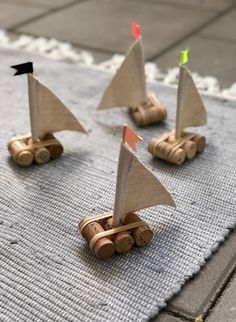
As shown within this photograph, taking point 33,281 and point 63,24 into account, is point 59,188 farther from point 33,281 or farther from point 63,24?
point 63,24

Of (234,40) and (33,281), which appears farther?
(234,40)

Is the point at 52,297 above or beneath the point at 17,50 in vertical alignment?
beneath

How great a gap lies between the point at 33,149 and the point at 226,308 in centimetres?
46

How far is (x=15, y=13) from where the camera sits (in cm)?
192

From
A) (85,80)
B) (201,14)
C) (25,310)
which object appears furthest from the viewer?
(201,14)

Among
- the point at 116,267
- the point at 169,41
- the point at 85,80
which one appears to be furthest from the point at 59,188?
the point at 169,41

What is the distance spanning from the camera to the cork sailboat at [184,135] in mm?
927

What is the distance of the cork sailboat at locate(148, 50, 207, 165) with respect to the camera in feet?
3.04

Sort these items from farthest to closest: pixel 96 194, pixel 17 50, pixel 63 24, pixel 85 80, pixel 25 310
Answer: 1. pixel 63 24
2. pixel 17 50
3. pixel 85 80
4. pixel 96 194
5. pixel 25 310

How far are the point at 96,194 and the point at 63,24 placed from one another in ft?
3.52

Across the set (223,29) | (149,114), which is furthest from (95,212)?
(223,29)

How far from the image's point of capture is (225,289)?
683 millimetres

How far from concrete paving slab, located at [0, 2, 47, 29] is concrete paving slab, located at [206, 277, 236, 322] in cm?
136

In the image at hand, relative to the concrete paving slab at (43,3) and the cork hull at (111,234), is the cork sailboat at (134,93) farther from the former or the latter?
the concrete paving slab at (43,3)
